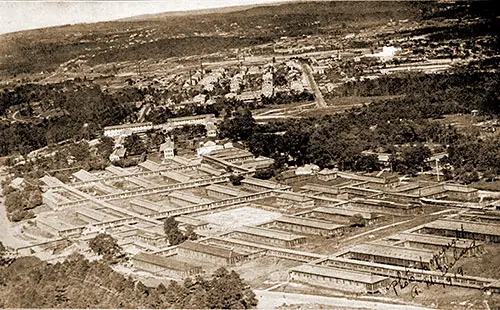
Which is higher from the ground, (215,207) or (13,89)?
(13,89)

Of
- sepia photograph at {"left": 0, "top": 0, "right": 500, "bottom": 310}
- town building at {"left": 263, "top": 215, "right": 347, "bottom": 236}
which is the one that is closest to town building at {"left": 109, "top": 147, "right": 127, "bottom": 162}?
sepia photograph at {"left": 0, "top": 0, "right": 500, "bottom": 310}

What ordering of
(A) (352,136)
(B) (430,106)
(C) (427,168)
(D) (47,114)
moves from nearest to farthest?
(C) (427,168) → (A) (352,136) → (B) (430,106) → (D) (47,114)

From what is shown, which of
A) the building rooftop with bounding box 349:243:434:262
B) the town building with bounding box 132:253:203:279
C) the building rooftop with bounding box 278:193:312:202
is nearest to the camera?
the building rooftop with bounding box 349:243:434:262

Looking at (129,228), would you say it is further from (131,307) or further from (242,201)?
(131,307)

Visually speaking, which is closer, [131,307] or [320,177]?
[131,307]

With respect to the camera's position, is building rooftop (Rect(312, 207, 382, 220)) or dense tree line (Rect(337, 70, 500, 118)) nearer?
building rooftop (Rect(312, 207, 382, 220))

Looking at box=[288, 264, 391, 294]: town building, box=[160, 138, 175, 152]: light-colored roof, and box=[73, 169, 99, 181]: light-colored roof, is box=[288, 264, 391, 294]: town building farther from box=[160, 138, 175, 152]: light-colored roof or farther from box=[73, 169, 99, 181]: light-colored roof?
box=[160, 138, 175, 152]: light-colored roof

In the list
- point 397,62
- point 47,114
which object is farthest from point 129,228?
point 397,62
